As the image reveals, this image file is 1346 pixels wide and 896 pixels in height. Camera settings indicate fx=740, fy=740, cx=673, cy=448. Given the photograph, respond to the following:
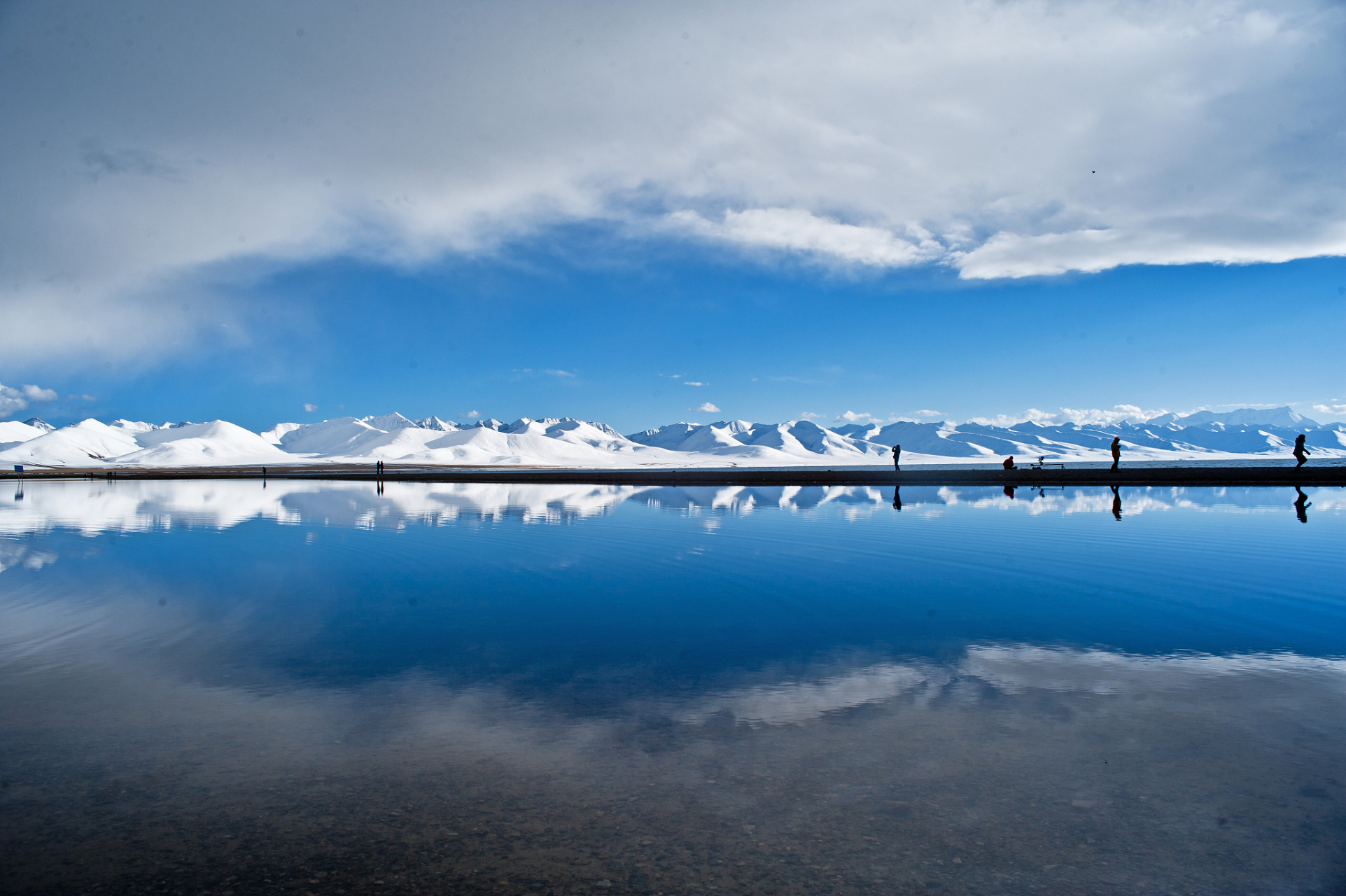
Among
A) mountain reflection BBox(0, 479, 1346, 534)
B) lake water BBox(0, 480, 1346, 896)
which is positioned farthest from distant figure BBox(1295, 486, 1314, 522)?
lake water BBox(0, 480, 1346, 896)

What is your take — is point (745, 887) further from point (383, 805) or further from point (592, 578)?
point (592, 578)

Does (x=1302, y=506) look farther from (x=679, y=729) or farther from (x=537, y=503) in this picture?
(x=679, y=729)

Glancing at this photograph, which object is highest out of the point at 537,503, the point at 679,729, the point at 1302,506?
the point at 1302,506

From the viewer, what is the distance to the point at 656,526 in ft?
72.8

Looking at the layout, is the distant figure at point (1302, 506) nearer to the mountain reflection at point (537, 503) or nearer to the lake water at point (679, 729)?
the mountain reflection at point (537, 503)

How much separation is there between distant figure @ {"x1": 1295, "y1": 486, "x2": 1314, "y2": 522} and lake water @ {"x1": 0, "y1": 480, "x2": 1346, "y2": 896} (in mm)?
11447

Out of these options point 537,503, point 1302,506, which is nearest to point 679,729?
point 537,503

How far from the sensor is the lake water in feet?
13.6

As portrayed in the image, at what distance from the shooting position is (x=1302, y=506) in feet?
86.9

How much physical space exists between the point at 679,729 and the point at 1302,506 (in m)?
30.4

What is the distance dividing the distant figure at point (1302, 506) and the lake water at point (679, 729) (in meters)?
11.4

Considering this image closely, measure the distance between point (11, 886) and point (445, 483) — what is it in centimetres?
5813

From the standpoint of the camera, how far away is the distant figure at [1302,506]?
74.9ft

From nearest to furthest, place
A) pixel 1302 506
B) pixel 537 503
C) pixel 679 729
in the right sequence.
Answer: pixel 679 729 < pixel 1302 506 < pixel 537 503
